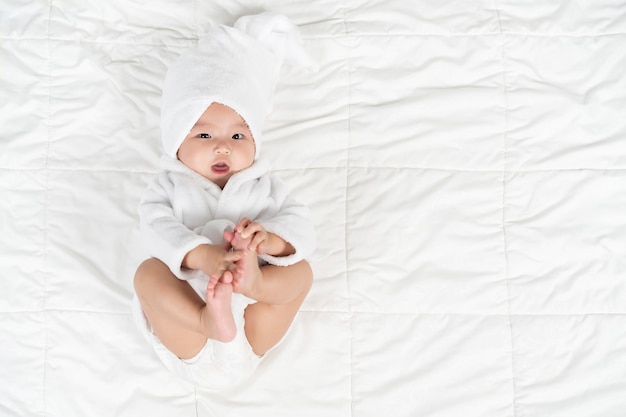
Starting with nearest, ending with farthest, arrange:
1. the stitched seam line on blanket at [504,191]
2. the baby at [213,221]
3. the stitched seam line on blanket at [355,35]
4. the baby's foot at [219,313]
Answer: the baby's foot at [219,313], the baby at [213,221], the stitched seam line on blanket at [504,191], the stitched seam line on blanket at [355,35]

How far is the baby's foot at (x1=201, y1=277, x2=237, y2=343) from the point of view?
116cm

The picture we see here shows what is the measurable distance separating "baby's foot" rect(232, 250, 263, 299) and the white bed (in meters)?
0.26

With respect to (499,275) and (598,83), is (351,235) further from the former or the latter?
(598,83)

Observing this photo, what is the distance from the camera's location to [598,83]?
1.58m

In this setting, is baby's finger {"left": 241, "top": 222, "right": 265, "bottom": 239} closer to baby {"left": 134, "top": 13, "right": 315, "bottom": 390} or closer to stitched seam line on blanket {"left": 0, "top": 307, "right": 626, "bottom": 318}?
baby {"left": 134, "top": 13, "right": 315, "bottom": 390}

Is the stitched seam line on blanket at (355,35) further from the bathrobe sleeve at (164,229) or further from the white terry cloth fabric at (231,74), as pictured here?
the bathrobe sleeve at (164,229)

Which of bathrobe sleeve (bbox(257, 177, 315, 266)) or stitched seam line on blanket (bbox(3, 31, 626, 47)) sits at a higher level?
stitched seam line on blanket (bbox(3, 31, 626, 47))

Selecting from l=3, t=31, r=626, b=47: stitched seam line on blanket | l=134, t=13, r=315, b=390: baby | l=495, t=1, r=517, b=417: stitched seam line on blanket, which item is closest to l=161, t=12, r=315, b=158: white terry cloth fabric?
l=134, t=13, r=315, b=390: baby

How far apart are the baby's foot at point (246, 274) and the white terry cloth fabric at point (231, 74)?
0.94 ft

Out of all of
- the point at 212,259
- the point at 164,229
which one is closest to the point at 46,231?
the point at 164,229

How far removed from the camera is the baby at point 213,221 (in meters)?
1.28

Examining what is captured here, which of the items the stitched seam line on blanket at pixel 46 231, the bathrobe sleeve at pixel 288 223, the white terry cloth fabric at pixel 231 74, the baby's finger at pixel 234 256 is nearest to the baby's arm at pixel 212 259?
the baby's finger at pixel 234 256

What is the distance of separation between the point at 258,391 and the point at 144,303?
0.25 m

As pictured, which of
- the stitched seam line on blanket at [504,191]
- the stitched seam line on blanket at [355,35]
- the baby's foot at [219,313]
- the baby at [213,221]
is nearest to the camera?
the baby's foot at [219,313]
